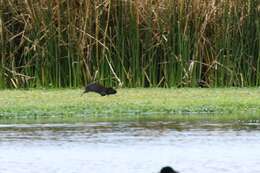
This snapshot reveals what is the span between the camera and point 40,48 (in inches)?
787

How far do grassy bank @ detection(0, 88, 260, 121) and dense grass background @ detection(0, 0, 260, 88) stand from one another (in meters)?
1.65

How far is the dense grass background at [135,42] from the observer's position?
19828 millimetres

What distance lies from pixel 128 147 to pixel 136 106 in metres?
4.27

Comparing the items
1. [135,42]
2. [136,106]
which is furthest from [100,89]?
[135,42]

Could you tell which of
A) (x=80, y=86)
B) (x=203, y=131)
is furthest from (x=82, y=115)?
(x=80, y=86)

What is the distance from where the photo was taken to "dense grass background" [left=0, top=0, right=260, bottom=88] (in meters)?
19.8

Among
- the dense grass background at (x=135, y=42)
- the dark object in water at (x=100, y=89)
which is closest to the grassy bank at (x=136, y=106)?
the dark object in water at (x=100, y=89)

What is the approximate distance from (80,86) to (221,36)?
2.79 m

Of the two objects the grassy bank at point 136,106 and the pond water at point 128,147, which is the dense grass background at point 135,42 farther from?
the pond water at point 128,147

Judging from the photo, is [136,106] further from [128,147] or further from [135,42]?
[128,147]

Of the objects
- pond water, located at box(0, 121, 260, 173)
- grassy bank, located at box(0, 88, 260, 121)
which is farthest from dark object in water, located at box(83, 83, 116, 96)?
pond water, located at box(0, 121, 260, 173)

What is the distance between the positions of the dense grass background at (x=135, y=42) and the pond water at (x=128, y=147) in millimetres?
5673

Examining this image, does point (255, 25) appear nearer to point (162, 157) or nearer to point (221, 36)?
point (221, 36)

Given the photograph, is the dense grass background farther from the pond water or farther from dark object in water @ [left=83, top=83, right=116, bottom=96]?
the pond water
